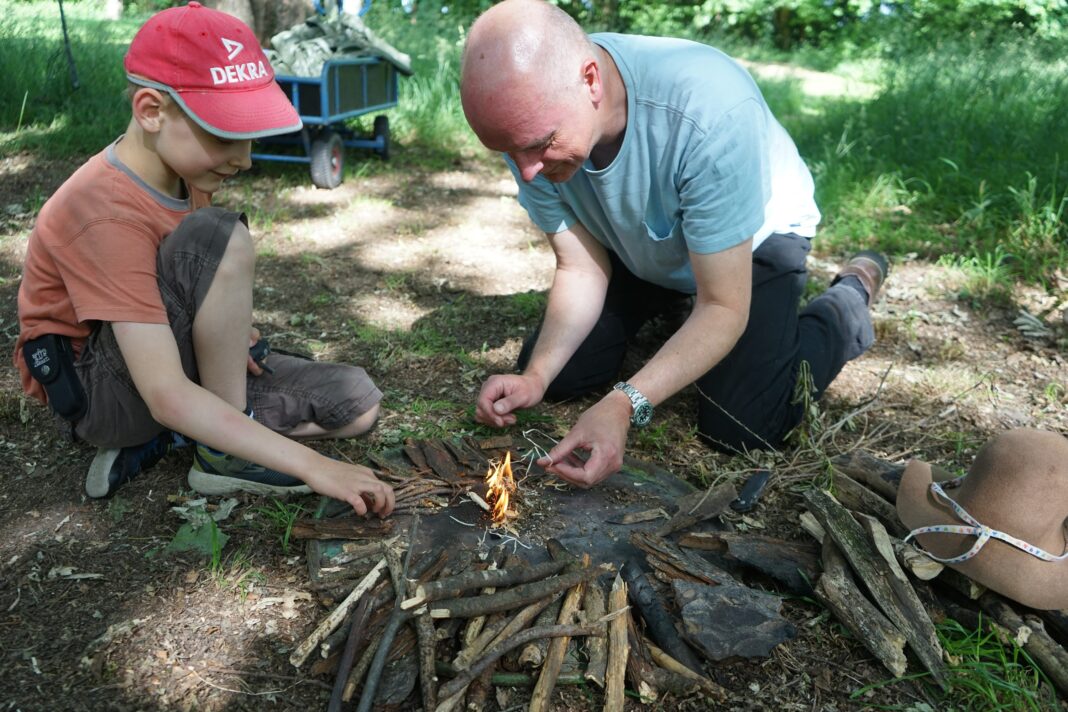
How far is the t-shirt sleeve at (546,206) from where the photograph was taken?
293cm

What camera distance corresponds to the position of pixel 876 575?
7.00 feet

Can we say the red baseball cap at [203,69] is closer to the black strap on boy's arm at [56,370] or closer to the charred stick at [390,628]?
the black strap on boy's arm at [56,370]

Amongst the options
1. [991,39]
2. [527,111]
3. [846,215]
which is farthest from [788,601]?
[991,39]

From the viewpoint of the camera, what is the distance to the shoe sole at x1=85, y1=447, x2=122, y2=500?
2475mm

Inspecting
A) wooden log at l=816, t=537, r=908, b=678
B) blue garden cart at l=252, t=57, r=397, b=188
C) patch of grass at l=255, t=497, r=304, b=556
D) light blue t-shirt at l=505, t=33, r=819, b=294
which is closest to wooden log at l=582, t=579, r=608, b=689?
wooden log at l=816, t=537, r=908, b=678

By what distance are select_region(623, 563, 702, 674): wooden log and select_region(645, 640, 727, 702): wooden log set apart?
1.2 inches

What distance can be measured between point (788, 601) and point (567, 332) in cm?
117

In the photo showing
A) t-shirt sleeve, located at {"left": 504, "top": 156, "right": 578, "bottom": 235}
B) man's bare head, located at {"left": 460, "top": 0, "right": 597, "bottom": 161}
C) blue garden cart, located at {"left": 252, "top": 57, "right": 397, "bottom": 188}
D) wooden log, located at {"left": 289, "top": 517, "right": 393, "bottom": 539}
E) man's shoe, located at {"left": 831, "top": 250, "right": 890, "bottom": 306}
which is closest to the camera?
man's bare head, located at {"left": 460, "top": 0, "right": 597, "bottom": 161}

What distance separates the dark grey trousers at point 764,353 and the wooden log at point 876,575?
0.60 meters

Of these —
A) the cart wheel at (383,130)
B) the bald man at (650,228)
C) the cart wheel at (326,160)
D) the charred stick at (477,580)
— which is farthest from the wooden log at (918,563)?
the cart wheel at (383,130)

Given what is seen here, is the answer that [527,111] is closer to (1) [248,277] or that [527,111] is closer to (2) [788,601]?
(1) [248,277]

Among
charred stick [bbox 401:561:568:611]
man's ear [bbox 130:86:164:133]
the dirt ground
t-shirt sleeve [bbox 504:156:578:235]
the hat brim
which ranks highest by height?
man's ear [bbox 130:86:164:133]

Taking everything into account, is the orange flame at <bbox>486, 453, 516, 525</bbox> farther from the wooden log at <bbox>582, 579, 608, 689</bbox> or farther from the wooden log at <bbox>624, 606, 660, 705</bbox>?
Result: the wooden log at <bbox>624, 606, 660, 705</bbox>

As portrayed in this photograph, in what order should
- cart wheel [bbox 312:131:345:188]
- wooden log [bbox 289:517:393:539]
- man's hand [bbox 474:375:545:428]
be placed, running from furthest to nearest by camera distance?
cart wheel [bbox 312:131:345:188], man's hand [bbox 474:375:545:428], wooden log [bbox 289:517:393:539]
